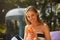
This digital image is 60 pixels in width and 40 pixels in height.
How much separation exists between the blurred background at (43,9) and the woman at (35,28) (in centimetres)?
184

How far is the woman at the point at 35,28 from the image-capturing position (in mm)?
1454

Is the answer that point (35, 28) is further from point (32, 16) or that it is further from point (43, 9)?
point (43, 9)

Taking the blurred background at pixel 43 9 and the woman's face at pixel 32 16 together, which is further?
the blurred background at pixel 43 9

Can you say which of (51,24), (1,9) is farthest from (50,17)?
(1,9)

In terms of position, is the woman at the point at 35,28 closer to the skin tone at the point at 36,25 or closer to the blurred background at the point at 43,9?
the skin tone at the point at 36,25

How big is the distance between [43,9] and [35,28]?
215 centimetres

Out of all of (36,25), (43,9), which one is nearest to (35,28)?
(36,25)

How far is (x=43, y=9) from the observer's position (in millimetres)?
3613

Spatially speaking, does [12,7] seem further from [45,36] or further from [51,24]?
[45,36]

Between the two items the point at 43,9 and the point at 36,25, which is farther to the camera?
the point at 43,9

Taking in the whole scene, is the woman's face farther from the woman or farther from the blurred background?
the blurred background

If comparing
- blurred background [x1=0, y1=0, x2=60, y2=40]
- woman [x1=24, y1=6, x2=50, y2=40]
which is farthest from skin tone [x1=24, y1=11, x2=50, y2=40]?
blurred background [x1=0, y1=0, x2=60, y2=40]

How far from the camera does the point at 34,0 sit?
3521 mm

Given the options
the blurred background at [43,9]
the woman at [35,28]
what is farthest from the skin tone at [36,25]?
the blurred background at [43,9]
